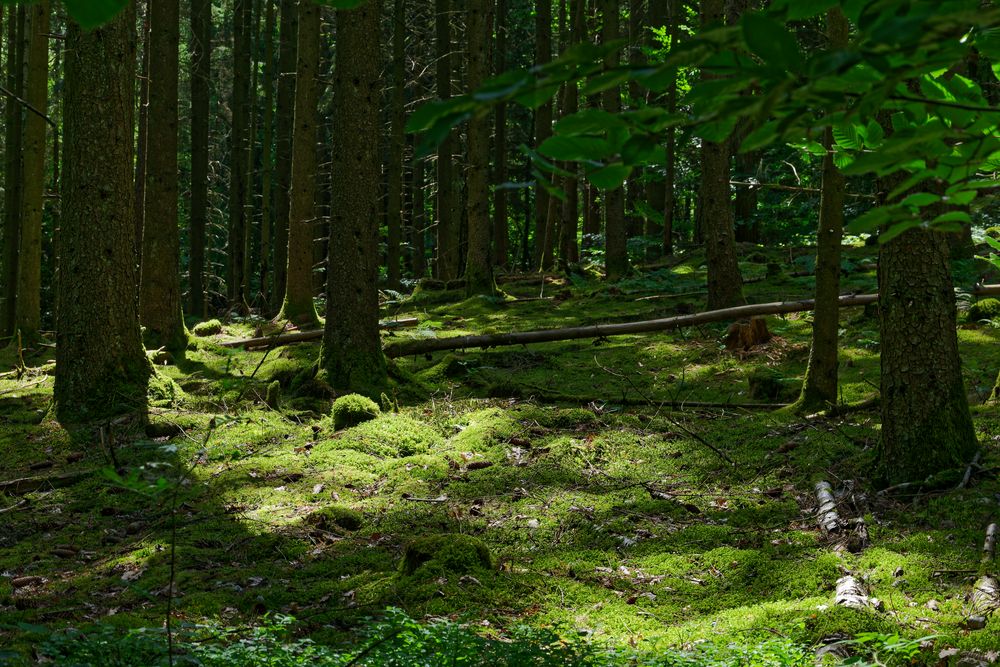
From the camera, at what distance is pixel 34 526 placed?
6160mm

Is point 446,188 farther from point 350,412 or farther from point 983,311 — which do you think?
point 983,311

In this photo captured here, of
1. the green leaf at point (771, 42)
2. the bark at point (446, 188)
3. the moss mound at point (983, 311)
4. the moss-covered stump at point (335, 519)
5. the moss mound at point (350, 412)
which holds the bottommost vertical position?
the moss-covered stump at point (335, 519)

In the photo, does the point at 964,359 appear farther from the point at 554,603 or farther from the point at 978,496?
the point at 554,603

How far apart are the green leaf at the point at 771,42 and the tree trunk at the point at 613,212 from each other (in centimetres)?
1263

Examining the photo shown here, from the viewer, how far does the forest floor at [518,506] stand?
171 inches

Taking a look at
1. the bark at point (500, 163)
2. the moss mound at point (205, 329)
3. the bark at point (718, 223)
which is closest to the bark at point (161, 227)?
the moss mound at point (205, 329)

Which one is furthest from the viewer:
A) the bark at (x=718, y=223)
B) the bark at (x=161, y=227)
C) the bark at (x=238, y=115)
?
the bark at (x=238, y=115)

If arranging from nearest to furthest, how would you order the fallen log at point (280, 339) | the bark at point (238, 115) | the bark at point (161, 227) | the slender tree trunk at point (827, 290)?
1. the slender tree trunk at point (827, 290)
2. the bark at point (161, 227)
3. the fallen log at point (280, 339)
4. the bark at point (238, 115)

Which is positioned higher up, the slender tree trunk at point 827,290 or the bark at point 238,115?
the bark at point 238,115

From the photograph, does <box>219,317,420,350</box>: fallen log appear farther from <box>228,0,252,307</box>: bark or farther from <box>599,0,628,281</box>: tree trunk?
<box>228,0,252,307</box>: bark

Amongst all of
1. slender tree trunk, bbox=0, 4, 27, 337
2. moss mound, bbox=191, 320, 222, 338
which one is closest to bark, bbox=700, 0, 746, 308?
moss mound, bbox=191, 320, 222, 338

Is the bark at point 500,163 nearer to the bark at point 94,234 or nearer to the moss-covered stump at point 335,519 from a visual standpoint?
the bark at point 94,234

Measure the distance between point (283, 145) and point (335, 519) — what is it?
62.2ft

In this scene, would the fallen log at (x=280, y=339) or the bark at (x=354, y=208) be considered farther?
the fallen log at (x=280, y=339)
